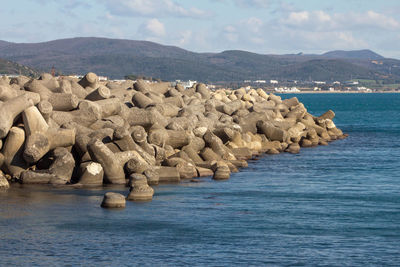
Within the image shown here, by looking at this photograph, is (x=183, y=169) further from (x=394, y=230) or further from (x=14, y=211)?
(x=394, y=230)

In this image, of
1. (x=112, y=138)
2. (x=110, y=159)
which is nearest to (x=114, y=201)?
(x=110, y=159)

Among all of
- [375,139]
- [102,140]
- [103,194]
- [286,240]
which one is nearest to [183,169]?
[102,140]

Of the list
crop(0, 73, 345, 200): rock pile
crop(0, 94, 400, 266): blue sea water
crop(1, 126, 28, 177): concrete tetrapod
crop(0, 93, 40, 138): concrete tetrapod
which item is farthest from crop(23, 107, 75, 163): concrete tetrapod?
crop(0, 94, 400, 266): blue sea water

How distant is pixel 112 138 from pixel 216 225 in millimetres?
9909

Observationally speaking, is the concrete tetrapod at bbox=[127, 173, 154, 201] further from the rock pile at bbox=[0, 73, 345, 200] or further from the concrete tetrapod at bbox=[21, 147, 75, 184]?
the concrete tetrapod at bbox=[21, 147, 75, 184]

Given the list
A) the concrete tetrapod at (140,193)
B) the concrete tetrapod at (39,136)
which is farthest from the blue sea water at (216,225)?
the concrete tetrapod at (39,136)

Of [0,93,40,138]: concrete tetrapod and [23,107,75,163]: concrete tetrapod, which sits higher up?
[0,93,40,138]: concrete tetrapod

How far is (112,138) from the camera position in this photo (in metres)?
31.8

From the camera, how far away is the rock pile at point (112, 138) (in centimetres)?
2998

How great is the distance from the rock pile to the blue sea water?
3.81 feet

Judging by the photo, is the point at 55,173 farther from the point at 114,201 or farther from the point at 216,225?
the point at 216,225

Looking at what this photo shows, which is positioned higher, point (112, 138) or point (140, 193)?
point (112, 138)

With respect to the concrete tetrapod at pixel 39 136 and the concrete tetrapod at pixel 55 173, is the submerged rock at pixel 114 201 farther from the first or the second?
the concrete tetrapod at pixel 39 136

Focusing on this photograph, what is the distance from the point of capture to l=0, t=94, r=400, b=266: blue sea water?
19.5m
